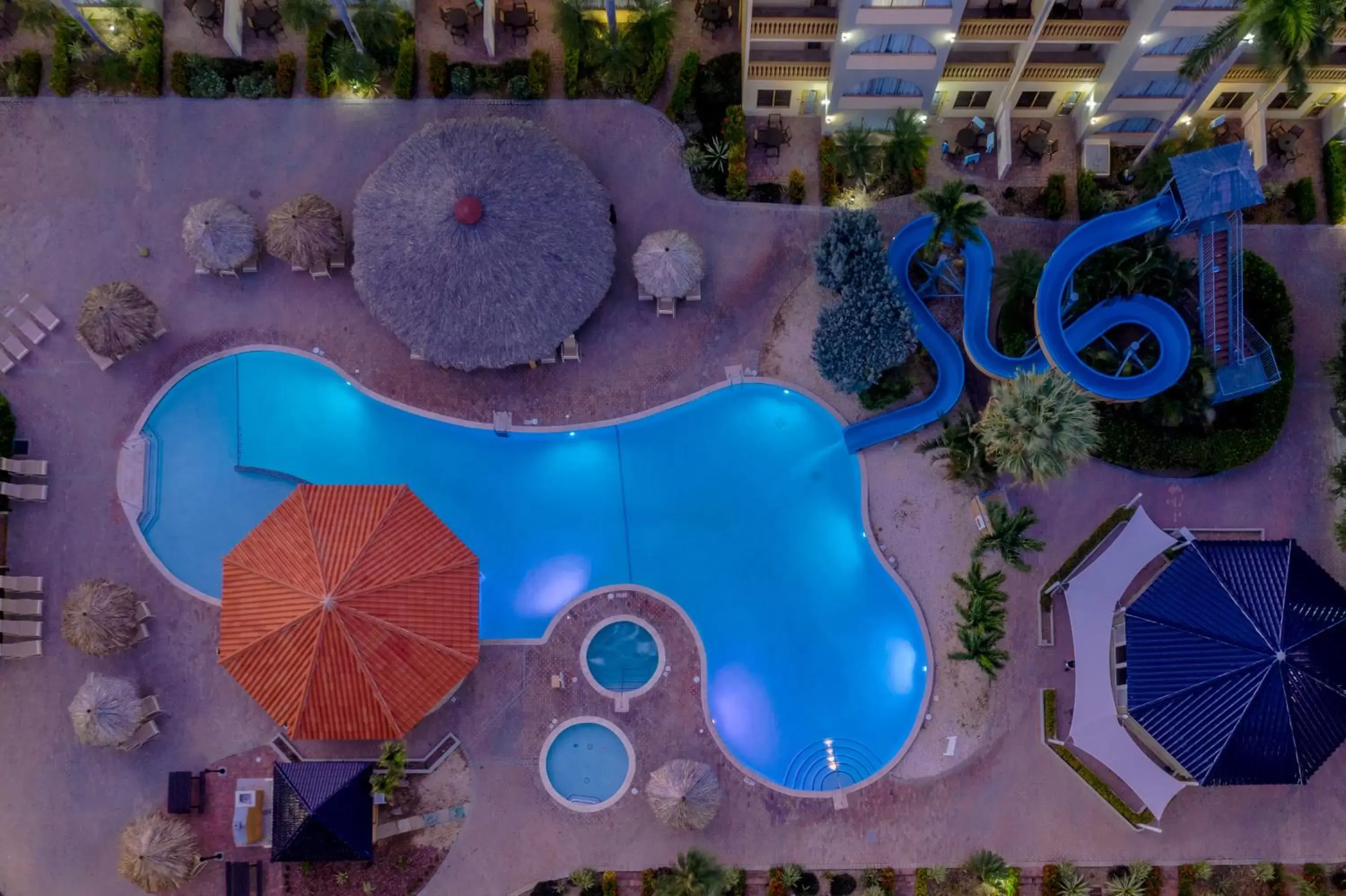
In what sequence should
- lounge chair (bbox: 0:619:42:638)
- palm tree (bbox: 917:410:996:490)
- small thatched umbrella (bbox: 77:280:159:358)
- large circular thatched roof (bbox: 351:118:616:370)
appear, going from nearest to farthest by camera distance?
palm tree (bbox: 917:410:996:490) < large circular thatched roof (bbox: 351:118:616:370) < small thatched umbrella (bbox: 77:280:159:358) < lounge chair (bbox: 0:619:42:638)

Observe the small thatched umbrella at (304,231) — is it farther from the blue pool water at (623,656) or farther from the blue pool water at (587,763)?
the blue pool water at (587,763)

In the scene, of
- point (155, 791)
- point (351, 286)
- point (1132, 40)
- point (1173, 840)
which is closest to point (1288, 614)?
point (1173, 840)

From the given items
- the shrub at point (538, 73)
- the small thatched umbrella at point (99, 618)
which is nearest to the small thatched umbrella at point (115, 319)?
the small thatched umbrella at point (99, 618)

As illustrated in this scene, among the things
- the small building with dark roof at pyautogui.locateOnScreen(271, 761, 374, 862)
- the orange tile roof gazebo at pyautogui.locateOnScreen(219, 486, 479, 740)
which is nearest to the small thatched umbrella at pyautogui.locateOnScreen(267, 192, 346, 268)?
the orange tile roof gazebo at pyautogui.locateOnScreen(219, 486, 479, 740)

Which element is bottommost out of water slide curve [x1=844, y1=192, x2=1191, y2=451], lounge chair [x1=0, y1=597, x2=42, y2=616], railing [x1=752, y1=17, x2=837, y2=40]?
lounge chair [x1=0, y1=597, x2=42, y2=616]

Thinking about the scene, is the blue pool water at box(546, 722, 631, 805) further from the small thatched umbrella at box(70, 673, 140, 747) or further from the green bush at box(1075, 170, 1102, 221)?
the green bush at box(1075, 170, 1102, 221)

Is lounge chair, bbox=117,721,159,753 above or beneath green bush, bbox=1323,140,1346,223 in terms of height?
beneath

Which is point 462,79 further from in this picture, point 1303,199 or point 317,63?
point 1303,199
